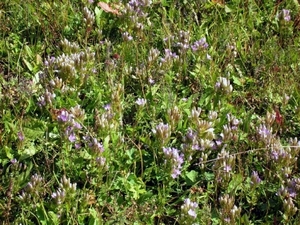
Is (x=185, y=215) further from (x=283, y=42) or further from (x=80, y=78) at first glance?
(x=283, y=42)

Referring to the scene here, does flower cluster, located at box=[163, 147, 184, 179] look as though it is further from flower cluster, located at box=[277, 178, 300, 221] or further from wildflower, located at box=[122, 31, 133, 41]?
wildflower, located at box=[122, 31, 133, 41]

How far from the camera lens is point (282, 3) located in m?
5.05

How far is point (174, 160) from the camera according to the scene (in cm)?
353

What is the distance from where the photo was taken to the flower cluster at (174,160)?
3.52 m

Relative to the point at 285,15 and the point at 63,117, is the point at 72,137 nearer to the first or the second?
the point at 63,117

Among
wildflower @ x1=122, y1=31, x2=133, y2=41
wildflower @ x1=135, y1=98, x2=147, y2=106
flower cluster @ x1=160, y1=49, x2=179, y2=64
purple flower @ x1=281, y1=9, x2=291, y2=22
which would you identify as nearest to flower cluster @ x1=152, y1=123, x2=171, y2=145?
wildflower @ x1=135, y1=98, x2=147, y2=106

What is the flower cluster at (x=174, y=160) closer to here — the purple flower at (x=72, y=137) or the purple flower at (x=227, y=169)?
the purple flower at (x=227, y=169)

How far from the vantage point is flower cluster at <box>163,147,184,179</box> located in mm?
3523

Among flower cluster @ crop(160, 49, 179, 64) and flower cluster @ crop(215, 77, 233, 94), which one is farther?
flower cluster @ crop(160, 49, 179, 64)

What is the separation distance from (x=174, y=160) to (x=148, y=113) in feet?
1.71

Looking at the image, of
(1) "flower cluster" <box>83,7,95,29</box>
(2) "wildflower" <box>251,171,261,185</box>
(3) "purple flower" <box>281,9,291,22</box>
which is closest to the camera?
(2) "wildflower" <box>251,171,261,185</box>

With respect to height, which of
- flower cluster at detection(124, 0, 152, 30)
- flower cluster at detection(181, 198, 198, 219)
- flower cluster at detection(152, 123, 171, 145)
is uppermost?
flower cluster at detection(124, 0, 152, 30)

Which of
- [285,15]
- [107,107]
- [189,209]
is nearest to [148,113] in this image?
[107,107]

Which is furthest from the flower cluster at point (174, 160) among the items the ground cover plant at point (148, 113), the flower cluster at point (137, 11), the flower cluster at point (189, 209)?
the flower cluster at point (137, 11)
